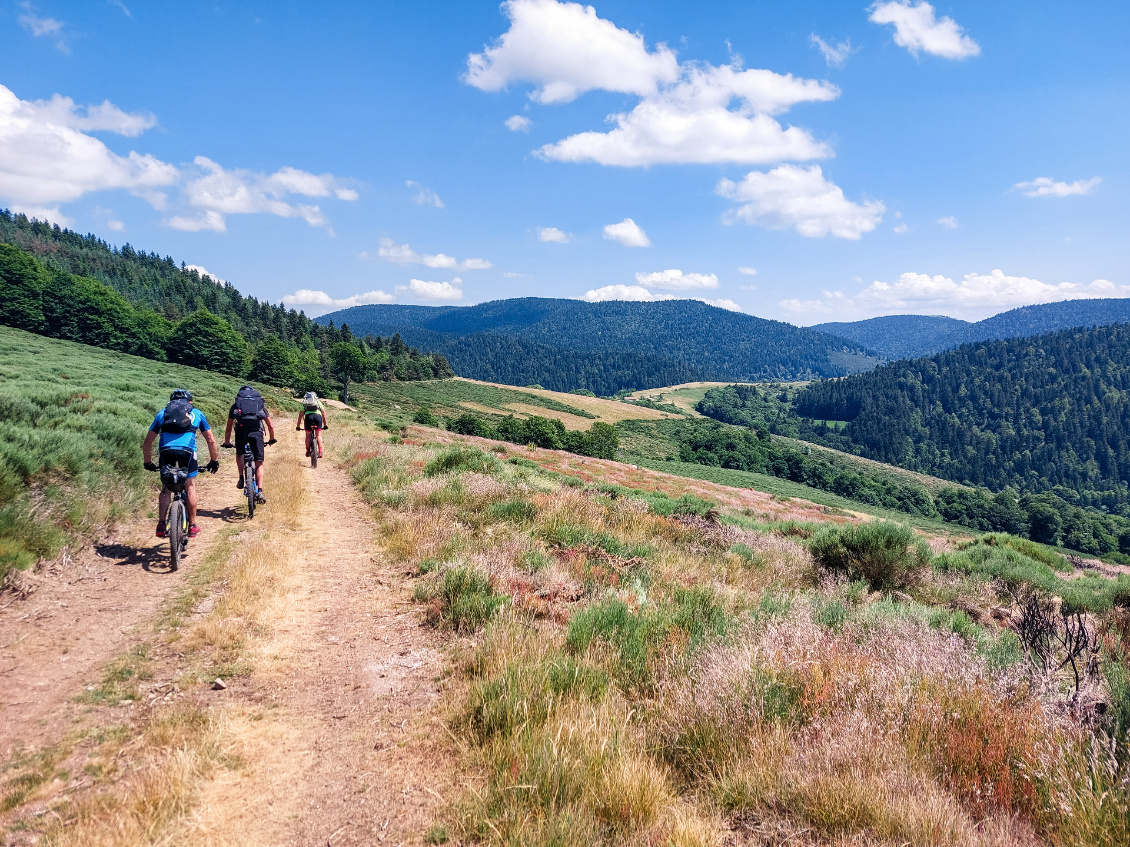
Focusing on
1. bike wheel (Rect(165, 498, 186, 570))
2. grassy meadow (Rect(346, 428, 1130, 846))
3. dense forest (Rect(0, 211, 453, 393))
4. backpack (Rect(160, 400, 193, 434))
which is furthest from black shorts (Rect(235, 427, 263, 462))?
dense forest (Rect(0, 211, 453, 393))

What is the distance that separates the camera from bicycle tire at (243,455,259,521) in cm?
948

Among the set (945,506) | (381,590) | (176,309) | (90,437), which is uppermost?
(176,309)

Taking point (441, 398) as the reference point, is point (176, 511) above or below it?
below

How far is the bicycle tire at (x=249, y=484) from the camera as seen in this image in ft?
31.1

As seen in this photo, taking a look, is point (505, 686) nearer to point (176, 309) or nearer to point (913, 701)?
point (913, 701)

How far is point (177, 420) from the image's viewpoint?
7.09 m

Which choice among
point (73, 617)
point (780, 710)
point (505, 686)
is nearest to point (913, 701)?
point (780, 710)

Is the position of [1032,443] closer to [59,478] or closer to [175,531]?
[175,531]

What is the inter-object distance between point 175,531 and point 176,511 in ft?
0.88

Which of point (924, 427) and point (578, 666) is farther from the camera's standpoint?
point (924, 427)

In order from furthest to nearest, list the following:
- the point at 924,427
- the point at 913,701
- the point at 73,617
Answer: the point at 924,427 < the point at 73,617 < the point at 913,701

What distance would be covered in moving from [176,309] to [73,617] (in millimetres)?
141640

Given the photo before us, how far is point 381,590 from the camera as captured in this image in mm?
6488

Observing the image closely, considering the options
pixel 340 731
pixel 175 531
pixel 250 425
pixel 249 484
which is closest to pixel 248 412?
pixel 250 425
